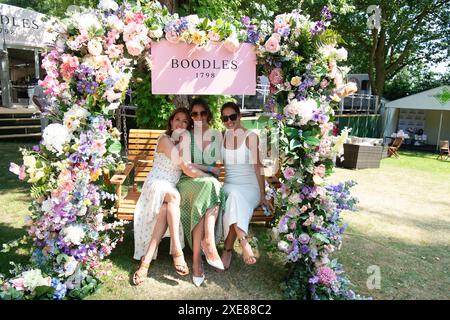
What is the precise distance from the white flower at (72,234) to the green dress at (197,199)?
0.96 meters

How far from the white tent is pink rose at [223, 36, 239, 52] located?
13596 mm

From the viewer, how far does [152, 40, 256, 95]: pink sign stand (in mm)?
3305

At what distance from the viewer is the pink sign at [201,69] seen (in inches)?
130

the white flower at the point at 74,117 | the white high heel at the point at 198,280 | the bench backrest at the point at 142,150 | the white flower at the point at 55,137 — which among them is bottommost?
the white high heel at the point at 198,280

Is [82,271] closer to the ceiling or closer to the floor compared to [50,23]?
closer to the floor

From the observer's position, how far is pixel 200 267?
10.9 ft

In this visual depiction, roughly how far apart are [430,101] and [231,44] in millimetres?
14084

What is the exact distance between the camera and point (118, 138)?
3.16 meters

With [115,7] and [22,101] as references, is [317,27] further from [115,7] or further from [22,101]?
[22,101]

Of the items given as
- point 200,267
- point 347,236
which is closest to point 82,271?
point 200,267

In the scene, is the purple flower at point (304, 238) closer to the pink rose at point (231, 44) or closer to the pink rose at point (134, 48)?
the pink rose at point (231, 44)

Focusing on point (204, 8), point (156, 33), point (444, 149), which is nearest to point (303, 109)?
point (156, 33)

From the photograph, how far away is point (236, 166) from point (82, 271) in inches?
66.1

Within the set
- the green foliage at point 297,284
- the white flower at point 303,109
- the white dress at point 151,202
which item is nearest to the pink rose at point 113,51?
the white dress at point 151,202
